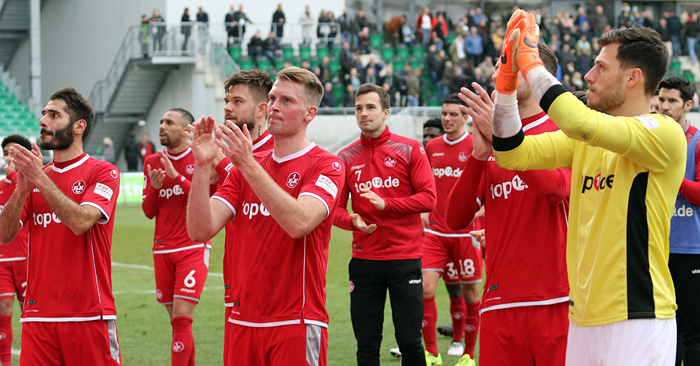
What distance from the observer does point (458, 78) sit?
30.7m

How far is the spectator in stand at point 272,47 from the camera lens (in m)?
31.5

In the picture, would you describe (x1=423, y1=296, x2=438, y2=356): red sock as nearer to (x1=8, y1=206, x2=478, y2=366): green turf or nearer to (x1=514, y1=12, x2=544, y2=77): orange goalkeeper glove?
(x1=8, y1=206, x2=478, y2=366): green turf

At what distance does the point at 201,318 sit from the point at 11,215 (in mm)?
5924

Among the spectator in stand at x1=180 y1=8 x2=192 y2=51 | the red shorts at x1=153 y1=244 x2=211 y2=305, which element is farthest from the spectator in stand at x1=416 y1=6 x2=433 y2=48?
the red shorts at x1=153 y1=244 x2=211 y2=305

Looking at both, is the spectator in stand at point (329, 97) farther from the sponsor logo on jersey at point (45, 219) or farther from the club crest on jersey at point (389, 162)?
the sponsor logo on jersey at point (45, 219)

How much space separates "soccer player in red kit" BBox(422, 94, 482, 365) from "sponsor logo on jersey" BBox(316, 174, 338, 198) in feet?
13.3

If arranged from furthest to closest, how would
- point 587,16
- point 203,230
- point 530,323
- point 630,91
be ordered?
point 587,16, point 530,323, point 203,230, point 630,91

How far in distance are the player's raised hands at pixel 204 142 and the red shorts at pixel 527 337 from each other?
6.49 ft

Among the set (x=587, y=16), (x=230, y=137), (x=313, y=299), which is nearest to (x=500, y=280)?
(x=313, y=299)

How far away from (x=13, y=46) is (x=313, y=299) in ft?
140

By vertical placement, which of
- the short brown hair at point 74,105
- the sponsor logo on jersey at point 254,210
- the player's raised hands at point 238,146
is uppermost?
the short brown hair at point 74,105

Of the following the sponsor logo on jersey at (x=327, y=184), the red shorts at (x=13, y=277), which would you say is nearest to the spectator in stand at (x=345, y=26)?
the red shorts at (x=13, y=277)

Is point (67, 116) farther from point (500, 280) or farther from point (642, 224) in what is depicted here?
point (642, 224)

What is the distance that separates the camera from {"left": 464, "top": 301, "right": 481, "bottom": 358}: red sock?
9008mm
